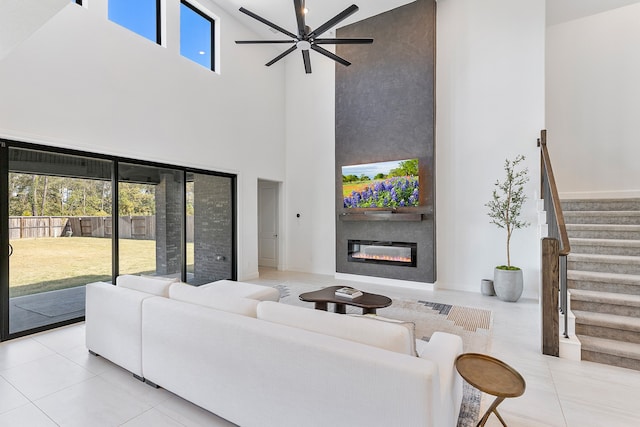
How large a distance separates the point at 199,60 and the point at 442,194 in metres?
5.09

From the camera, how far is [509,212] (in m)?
4.82

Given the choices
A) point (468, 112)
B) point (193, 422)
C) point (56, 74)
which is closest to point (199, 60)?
point (56, 74)

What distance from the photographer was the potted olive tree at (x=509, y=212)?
14.8ft

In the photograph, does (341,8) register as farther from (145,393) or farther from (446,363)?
(145,393)

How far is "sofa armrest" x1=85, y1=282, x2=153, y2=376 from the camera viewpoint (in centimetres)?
235

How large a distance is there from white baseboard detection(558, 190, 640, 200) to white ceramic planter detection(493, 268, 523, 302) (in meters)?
1.84

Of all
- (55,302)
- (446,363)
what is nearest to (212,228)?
(55,302)

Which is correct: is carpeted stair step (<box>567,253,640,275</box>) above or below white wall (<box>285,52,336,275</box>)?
below

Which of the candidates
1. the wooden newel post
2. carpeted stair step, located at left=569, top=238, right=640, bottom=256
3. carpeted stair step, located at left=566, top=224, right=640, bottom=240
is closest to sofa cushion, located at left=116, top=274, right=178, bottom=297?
the wooden newel post

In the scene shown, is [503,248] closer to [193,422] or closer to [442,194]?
[442,194]

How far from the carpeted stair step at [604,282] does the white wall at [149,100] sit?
521 centimetres

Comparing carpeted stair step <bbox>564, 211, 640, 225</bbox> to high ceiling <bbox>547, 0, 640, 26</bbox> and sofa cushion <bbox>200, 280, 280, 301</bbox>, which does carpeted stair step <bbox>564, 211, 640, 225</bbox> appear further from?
sofa cushion <bbox>200, 280, 280, 301</bbox>

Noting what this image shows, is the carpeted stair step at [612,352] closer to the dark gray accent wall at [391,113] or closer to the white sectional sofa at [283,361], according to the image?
the white sectional sofa at [283,361]

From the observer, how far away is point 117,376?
2.48 meters
